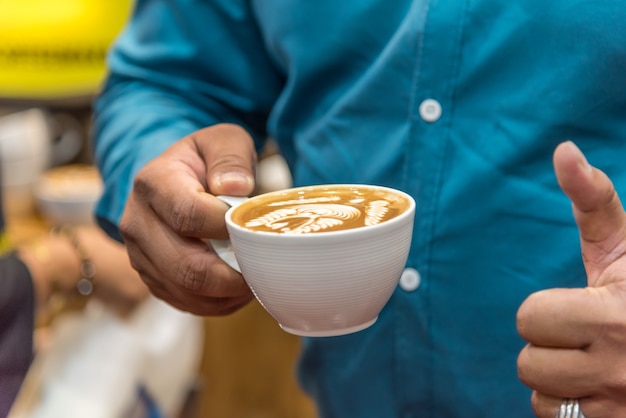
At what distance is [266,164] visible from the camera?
230cm

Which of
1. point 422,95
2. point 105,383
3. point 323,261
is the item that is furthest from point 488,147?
point 105,383

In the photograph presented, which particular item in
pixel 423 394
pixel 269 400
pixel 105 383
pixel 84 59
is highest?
pixel 423 394

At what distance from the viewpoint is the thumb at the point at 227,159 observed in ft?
2.42

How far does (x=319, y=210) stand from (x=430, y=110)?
250mm

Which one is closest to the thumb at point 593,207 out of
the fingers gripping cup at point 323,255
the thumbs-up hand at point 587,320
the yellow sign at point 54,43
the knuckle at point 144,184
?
the thumbs-up hand at point 587,320

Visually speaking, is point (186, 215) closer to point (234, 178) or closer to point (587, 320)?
point (234, 178)

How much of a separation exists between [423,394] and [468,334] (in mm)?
105

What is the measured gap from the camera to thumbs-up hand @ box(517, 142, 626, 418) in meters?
0.56

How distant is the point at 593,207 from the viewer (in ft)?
1.86

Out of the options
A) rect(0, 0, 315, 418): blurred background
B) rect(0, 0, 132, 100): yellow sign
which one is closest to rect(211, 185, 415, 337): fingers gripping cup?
rect(0, 0, 315, 418): blurred background

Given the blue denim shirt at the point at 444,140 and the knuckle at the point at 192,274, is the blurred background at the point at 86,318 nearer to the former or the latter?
the blue denim shirt at the point at 444,140

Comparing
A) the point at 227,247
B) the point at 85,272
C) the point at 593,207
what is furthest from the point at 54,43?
the point at 593,207

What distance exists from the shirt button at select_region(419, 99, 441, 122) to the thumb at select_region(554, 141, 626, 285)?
0.28 metres

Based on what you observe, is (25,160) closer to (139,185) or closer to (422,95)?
(139,185)
